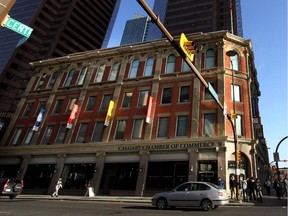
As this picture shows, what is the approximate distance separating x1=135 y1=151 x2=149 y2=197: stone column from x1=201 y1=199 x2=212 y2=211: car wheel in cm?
1219

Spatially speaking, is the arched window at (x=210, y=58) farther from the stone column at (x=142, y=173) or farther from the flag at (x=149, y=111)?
the stone column at (x=142, y=173)

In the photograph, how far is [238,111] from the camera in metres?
26.2

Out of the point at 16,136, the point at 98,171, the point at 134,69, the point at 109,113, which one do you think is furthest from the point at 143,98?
the point at 16,136

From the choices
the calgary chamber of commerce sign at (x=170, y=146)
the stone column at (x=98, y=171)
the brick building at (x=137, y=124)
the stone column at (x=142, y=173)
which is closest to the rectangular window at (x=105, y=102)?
the brick building at (x=137, y=124)

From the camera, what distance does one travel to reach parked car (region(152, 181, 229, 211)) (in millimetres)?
13523

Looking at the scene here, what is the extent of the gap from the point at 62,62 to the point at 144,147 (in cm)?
2043

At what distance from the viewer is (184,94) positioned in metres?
28.4

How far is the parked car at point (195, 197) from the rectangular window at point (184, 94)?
14.4m

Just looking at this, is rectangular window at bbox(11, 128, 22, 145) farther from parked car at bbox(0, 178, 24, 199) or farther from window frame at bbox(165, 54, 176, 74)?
window frame at bbox(165, 54, 176, 74)

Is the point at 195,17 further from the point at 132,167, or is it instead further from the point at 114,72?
the point at 132,167

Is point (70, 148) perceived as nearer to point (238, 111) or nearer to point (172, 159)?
point (172, 159)

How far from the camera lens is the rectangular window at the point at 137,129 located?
2804cm

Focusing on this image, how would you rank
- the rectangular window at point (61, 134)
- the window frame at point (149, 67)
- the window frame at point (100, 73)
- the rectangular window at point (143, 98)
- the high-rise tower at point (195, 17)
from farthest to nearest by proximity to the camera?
the high-rise tower at point (195, 17) → the window frame at point (100, 73) → the rectangular window at point (61, 134) → the window frame at point (149, 67) → the rectangular window at point (143, 98)

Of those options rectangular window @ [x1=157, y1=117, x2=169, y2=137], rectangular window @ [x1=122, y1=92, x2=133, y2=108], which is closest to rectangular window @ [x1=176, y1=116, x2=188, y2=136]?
rectangular window @ [x1=157, y1=117, x2=169, y2=137]
